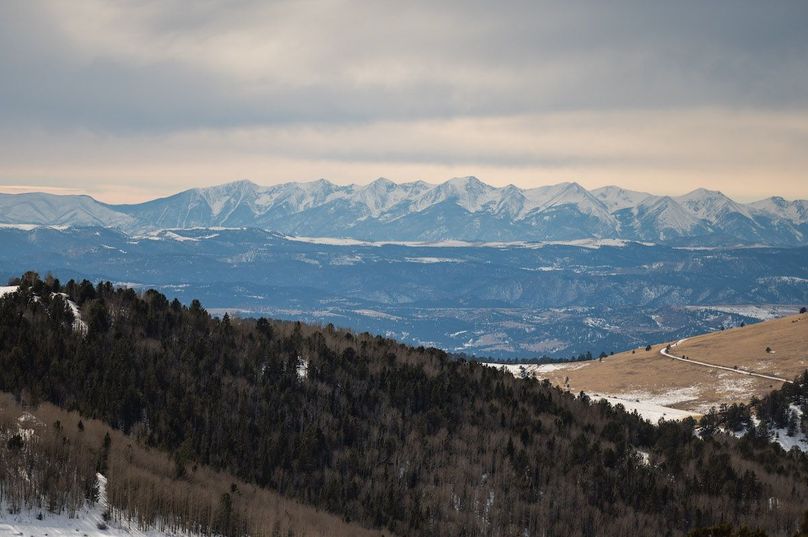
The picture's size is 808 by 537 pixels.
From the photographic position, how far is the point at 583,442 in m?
107

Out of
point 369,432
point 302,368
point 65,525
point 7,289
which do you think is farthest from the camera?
point 302,368

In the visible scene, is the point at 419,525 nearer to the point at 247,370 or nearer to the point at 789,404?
the point at 247,370

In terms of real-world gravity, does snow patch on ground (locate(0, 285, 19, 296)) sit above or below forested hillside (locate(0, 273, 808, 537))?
above

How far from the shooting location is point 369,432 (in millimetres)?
98125

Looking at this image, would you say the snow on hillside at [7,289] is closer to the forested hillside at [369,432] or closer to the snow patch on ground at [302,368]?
the forested hillside at [369,432]

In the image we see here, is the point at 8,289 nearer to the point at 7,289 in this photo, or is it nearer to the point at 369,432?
the point at 7,289

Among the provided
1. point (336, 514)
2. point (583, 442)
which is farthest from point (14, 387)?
point (583, 442)

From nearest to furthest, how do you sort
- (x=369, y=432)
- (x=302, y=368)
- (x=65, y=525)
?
(x=65, y=525) → (x=369, y=432) → (x=302, y=368)

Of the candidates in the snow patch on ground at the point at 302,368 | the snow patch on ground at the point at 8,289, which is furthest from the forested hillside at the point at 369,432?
the snow patch on ground at the point at 8,289

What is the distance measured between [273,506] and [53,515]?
24.2 meters

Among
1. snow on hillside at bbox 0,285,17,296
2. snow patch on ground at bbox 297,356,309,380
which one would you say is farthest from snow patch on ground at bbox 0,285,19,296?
snow patch on ground at bbox 297,356,309,380

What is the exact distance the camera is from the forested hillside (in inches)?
3157

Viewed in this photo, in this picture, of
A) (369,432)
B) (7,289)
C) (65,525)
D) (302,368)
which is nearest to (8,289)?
(7,289)

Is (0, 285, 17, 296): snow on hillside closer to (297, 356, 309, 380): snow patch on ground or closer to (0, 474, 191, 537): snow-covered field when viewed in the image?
(297, 356, 309, 380): snow patch on ground
